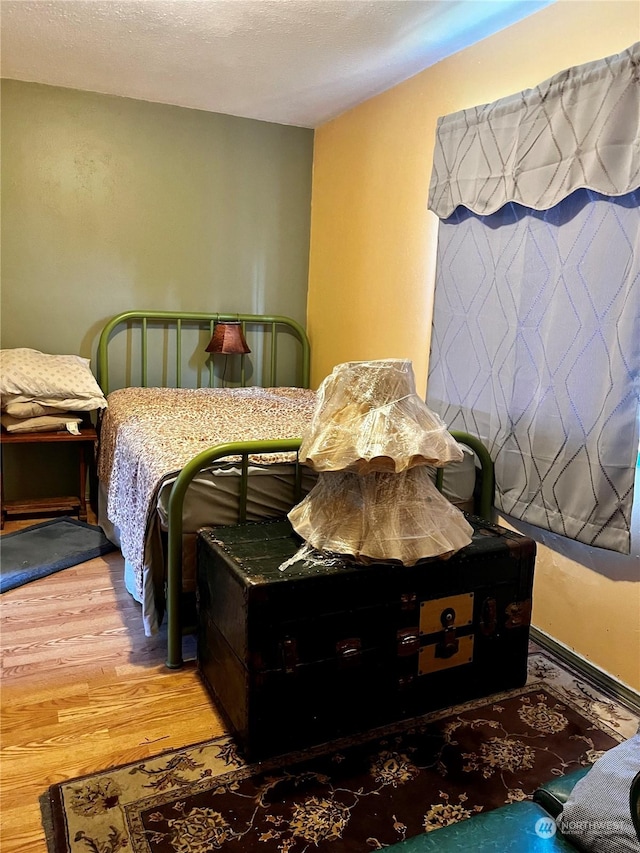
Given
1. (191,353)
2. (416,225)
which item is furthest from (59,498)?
(416,225)

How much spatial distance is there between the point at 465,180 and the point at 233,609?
1862mm

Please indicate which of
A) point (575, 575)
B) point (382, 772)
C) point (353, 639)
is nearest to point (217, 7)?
point (353, 639)

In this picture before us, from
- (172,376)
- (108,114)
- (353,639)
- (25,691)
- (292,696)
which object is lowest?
(25,691)

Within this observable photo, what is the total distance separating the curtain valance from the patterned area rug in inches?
62.7

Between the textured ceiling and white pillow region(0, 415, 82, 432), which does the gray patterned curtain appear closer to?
the textured ceiling

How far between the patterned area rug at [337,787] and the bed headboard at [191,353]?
2.45m

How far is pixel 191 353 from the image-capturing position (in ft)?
12.6

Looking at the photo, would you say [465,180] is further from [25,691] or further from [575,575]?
[25,691]

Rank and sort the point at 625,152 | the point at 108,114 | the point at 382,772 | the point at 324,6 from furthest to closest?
the point at 108,114 → the point at 324,6 → the point at 625,152 → the point at 382,772

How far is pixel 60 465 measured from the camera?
11.8 ft

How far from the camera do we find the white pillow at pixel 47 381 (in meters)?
3.11

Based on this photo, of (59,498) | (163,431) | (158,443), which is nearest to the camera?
→ (158,443)

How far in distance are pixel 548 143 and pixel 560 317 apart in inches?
22.6

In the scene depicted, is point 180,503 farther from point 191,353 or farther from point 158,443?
point 191,353
